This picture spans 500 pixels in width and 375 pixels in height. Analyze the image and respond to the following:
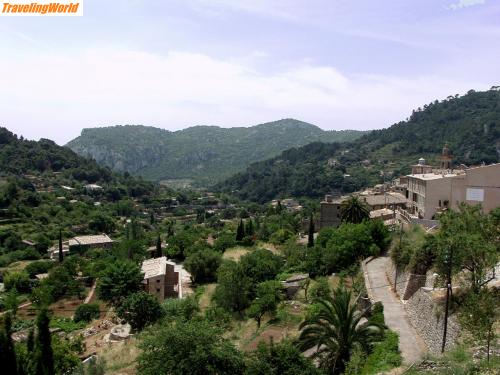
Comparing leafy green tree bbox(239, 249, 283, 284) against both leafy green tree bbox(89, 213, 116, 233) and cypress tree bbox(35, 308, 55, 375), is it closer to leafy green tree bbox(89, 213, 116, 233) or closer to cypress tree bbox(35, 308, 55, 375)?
cypress tree bbox(35, 308, 55, 375)

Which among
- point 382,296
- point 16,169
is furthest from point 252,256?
point 16,169

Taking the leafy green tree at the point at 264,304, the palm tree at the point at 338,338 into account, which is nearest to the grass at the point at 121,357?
the leafy green tree at the point at 264,304

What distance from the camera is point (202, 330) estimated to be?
1784cm

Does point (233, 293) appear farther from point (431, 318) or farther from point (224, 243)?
point (224, 243)

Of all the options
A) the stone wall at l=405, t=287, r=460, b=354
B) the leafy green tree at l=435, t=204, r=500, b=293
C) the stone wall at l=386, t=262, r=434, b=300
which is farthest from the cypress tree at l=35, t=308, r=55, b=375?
the leafy green tree at l=435, t=204, r=500, b=293

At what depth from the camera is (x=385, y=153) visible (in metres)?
153

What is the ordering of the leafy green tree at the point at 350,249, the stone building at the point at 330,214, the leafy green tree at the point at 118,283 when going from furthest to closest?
1. the stone building at the point at 330,214
2. the leafy green tree at the point at 118,283
3. the leafy green tree at the point at 350,249

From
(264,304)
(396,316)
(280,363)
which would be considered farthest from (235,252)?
(280,363)

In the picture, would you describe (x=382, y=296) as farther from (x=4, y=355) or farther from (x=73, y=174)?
(x=73, y=174)

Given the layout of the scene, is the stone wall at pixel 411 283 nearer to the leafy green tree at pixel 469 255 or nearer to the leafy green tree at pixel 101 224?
the leafy green tree at pixel 469 255

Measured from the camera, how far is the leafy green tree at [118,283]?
127ft

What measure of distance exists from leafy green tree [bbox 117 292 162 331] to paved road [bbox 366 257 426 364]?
14.2 m

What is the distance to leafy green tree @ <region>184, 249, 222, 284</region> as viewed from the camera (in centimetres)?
4531

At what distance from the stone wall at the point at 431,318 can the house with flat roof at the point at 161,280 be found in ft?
77.0
